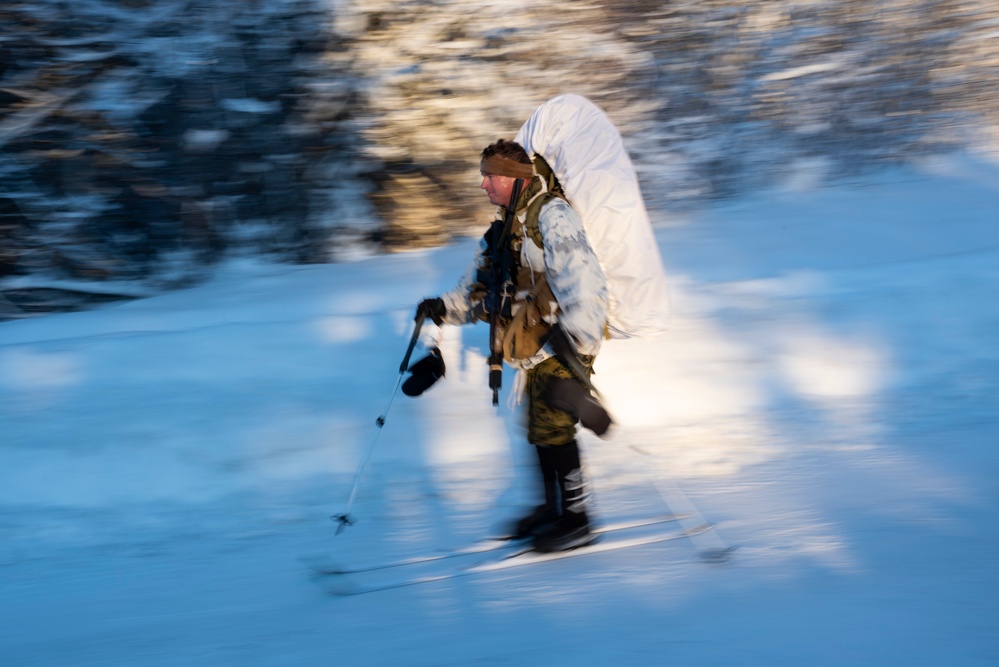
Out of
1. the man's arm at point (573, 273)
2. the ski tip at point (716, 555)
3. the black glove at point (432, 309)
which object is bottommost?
the ski tip at point (716, 555)

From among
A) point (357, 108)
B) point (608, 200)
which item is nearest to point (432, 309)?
point (608, 200)

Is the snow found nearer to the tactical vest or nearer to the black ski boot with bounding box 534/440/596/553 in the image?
the black ski boot with bounding box 534/440/596/553

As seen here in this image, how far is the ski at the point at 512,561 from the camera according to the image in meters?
3.26

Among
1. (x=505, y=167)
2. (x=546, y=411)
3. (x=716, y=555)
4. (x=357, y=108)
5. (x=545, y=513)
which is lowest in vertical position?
(x=716, y=555)

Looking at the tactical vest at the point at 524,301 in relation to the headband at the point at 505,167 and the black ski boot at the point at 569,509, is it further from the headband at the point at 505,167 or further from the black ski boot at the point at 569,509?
the black ski boot at the point at 569,509

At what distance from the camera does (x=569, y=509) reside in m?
3.45

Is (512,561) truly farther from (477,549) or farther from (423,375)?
(423,375)

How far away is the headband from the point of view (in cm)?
309

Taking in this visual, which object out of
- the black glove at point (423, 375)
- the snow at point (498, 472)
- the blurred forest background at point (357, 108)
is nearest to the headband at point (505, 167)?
the black glove at point (423, 375)

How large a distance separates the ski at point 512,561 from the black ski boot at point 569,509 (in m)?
0.03

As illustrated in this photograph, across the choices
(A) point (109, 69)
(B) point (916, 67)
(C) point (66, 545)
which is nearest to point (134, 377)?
(C) point (66, 545)

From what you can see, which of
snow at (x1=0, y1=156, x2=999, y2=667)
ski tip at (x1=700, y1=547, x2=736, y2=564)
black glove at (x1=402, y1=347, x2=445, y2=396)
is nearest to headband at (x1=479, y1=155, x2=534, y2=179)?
black glove at (x1=402, y1=347, x2=445, y2=396)

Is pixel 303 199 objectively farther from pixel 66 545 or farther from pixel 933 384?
pixel 933 384

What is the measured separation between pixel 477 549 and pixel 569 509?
40 centimetres
